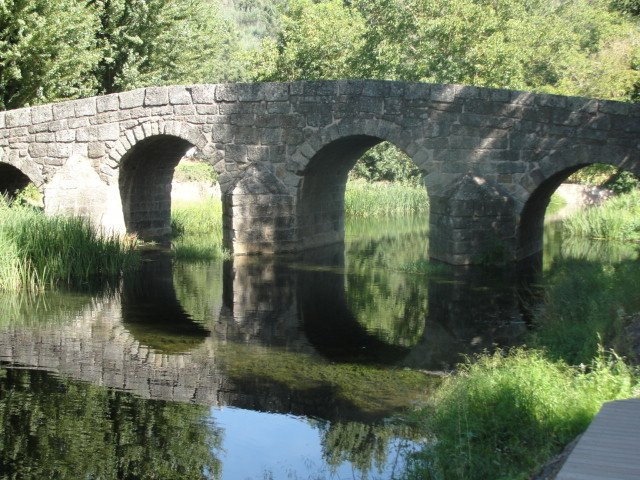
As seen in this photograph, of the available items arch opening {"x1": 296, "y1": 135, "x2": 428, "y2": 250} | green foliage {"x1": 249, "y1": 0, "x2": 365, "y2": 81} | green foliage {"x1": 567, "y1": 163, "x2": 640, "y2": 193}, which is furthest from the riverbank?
green foliage {"x1": 249, "y1": 0, "x2": 365, "y2": 81}

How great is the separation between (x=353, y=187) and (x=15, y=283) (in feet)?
44.7

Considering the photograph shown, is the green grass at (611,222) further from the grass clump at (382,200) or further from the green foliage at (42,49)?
the green foliage at (42,49)

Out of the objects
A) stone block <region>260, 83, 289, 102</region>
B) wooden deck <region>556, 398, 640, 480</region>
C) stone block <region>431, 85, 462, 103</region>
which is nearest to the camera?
wooden deck <region>556, 398, 640, 480</region>

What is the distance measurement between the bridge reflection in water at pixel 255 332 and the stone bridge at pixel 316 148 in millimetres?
1407

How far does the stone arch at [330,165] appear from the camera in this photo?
45.4 ft

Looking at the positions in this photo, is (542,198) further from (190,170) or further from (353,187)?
(190,170)

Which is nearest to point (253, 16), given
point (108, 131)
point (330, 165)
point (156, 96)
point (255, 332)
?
point (330, 165)

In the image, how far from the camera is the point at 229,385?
24.5 ft

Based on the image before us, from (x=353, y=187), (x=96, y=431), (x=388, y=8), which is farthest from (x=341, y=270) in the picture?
(x=388, y=8)

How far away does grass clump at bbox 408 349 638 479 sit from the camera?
522cm

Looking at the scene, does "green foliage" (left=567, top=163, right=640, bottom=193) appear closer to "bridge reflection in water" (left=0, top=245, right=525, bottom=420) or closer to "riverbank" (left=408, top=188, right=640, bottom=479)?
"bridge reflection in water" (left=0, top=245, right=525, bottom=420)

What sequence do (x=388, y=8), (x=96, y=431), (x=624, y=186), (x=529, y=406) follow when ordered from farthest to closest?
(x=388, y=8) < (x=624, y=186) < (x=96, y=431) < (x=529, y=406)

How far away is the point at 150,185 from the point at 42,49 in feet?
10.5

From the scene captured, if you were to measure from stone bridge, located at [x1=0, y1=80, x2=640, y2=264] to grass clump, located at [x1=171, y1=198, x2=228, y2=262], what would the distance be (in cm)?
94
